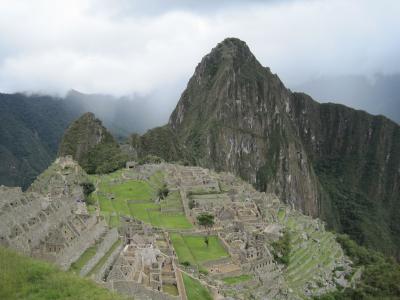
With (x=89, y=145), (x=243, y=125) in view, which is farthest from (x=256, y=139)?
(x=89, y=145)

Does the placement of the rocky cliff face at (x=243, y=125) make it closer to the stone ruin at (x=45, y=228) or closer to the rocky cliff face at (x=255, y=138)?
the rocky cliff face at (x=255, y=138)

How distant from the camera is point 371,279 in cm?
4747

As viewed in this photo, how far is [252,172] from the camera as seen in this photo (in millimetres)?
154750

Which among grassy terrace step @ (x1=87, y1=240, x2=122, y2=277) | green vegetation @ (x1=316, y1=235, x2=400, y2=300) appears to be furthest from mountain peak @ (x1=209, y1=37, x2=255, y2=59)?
grassy terrace step @ (x1=87, y1=240, x2=122, y2=277)

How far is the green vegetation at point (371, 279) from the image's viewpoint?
42.8 meters

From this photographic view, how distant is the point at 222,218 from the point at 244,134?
111593 mm

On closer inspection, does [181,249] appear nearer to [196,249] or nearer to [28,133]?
[196,249]

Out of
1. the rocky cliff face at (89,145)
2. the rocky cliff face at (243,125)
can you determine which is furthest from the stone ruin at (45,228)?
the rocky cliff face at (243,125)

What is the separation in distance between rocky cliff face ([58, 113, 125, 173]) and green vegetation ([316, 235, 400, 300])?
144ft

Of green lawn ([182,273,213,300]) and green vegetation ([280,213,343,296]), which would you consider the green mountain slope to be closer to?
green vegetation ([280,213,343,296])

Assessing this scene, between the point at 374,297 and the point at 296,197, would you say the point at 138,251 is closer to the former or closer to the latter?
the point at 374,297

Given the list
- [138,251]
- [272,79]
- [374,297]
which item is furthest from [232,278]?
[272,79]

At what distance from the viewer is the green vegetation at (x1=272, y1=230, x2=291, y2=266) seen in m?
40.9

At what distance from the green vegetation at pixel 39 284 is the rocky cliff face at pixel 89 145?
6968 centimetres
